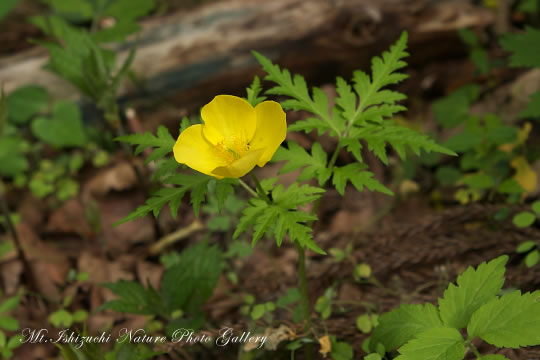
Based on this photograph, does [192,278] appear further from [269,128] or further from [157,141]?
[269,128]

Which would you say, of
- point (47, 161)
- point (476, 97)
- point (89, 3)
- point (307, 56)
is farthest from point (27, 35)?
point (476, 97)

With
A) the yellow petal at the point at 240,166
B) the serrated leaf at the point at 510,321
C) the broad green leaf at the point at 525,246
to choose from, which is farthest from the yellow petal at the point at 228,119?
the broad green leaf at the point at 525,246

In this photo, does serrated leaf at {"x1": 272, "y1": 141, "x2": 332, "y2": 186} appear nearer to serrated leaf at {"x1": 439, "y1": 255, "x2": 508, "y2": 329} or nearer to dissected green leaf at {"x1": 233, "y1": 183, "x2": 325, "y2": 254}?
dissected green leaf at {"x1": 233, "y1": 183, "x2": 325, "y2": 254}

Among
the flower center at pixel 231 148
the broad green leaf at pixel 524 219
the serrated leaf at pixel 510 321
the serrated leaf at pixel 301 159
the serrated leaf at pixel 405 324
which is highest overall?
the flower center at pixel 231 148

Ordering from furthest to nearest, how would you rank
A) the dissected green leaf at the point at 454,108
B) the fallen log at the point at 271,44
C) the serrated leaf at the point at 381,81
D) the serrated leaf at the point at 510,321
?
the fallen log at the point at 271,44 < the dissected green leaf at the point at 454,108 < the serrated leaf at the point at 381,81 < the serrated leaf at the point at 510,321

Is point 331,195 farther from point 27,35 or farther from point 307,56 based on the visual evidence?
point 27,35

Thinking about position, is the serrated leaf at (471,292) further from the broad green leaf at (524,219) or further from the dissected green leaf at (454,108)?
the dissected green leaf at (454,108)
